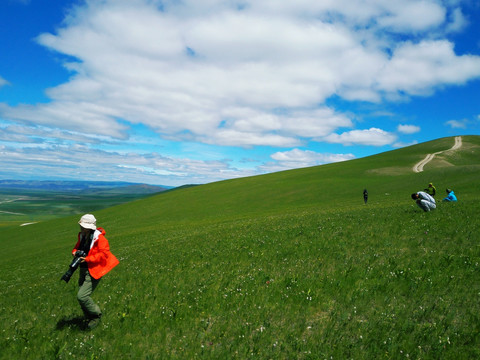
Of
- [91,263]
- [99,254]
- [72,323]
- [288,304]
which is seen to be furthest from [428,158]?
[72,323]

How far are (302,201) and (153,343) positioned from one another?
56779 millimetres

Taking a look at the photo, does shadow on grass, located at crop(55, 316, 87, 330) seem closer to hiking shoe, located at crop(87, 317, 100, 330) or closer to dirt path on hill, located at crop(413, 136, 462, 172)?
hiking shoe, located at crop(87, 317, 100, 330)

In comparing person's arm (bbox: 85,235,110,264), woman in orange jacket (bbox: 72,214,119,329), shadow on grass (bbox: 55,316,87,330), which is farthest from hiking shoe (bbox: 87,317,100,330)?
person's arm (bbox: 85,235,110,264)

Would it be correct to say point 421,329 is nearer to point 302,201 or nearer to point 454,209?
point 454,209

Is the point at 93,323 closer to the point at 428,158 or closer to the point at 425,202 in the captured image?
the point at 425,202

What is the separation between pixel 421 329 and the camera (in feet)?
21.4

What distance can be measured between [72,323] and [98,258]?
8.60ft

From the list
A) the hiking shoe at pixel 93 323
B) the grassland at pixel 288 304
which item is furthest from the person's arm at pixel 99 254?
the grassland at pixel 288 304

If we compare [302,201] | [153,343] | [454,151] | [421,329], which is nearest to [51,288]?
[153,343]

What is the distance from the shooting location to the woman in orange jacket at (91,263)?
26.5ft

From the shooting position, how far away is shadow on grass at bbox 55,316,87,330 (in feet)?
27.9

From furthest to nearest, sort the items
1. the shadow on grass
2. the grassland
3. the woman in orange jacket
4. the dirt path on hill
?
the dirt path on hill, the shadow on grass, the woman in orange jacket, the grassland

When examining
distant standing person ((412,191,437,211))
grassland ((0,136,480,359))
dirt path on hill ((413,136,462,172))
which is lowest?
grassland ((0,136,480,359))

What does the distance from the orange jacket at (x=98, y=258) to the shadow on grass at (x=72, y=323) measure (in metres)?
1.85
